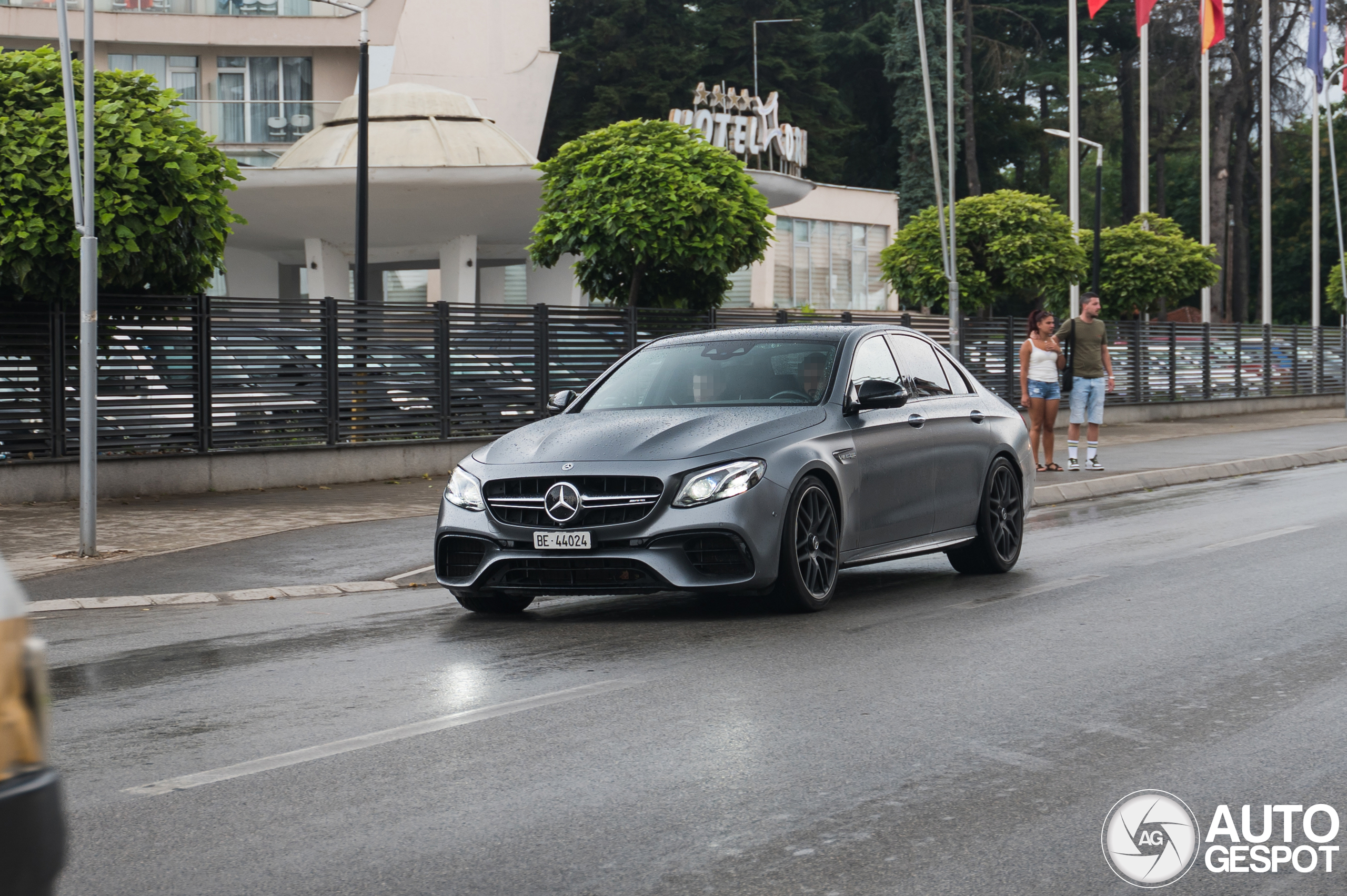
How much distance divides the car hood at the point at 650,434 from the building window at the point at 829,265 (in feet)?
137

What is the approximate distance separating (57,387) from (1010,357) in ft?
63.5

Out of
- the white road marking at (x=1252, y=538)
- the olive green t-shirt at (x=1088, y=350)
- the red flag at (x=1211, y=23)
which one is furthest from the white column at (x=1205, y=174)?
the white road marking at (x=1252, y=538)

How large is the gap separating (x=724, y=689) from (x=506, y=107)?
131ft

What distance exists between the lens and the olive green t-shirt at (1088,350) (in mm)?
19656

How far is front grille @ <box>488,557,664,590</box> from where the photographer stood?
8438mm

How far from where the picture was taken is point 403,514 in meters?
15.8

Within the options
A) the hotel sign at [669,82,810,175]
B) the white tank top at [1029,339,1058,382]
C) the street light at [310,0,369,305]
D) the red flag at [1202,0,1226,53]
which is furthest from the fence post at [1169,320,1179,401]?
the street light at [310,0,369,305]

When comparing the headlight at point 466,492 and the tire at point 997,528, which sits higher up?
the headlight at point 466,492

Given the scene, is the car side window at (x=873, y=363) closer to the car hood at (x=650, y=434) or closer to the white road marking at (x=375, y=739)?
the car hood at (x=650, y=434)

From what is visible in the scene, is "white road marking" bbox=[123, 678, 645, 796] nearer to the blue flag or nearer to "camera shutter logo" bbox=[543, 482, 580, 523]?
"camera shutter logo" bbox=[543, 482, 580, 523]

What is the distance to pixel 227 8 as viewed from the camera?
43812mm

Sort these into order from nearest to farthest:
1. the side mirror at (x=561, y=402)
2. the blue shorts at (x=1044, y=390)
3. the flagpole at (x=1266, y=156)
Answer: the side mirror at (x=561, y=402)
the blue shorts at (x=1044, y=390)
the flagpole at (x=1266, y=156)

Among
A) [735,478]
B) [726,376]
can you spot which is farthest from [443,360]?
[735,478]

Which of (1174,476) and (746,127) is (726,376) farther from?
(746,127)
